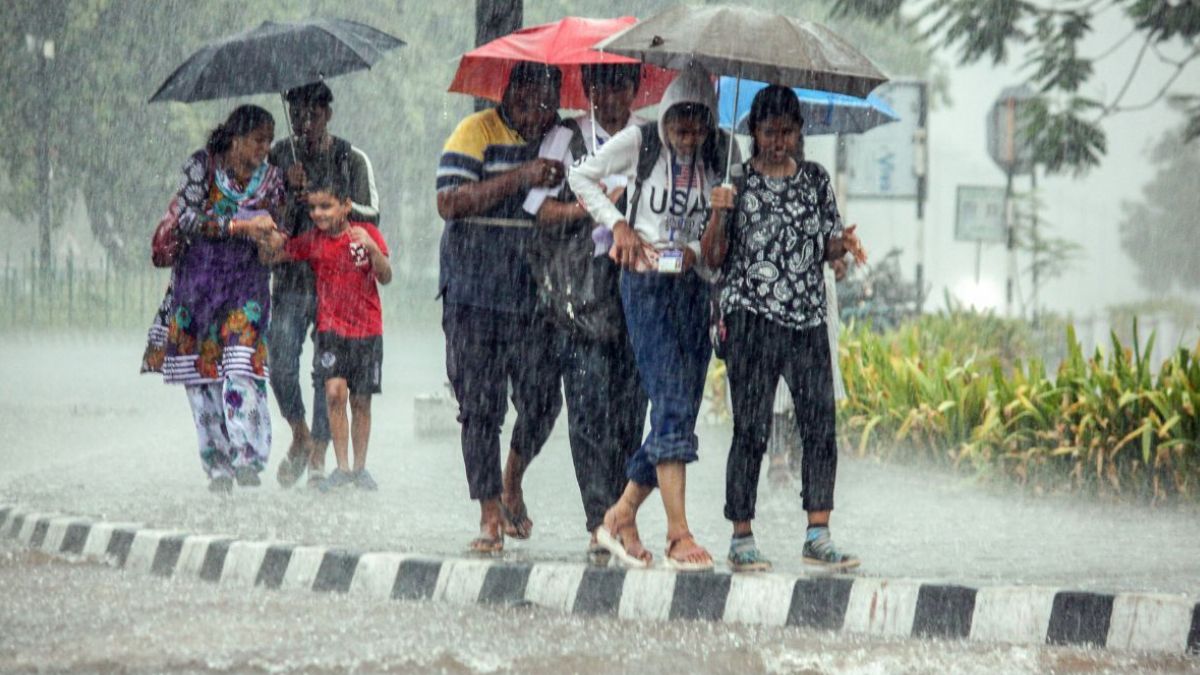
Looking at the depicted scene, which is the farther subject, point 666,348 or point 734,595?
point 666,348

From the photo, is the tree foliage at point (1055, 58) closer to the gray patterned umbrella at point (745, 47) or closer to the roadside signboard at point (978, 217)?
the gray patterned umbrella at point (745, 47)

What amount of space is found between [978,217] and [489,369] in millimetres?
21708

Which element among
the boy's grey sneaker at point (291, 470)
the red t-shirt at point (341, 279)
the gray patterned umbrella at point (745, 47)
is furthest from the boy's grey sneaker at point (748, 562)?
the boy's grey sneaker at point (291, 470)

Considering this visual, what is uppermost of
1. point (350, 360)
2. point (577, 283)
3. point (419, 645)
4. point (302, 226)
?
point (302, 226)

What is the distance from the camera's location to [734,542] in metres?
6.97

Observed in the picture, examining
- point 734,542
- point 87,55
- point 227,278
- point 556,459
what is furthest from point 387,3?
point 734,542

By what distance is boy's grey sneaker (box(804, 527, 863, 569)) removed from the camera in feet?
22.9

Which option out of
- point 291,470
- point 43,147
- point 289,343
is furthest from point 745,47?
point 43,147

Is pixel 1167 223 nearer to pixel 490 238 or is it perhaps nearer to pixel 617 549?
pixel 490 238

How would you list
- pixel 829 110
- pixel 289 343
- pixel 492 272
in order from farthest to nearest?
pixel 289 343
pixel 829 110
pixel 492 272

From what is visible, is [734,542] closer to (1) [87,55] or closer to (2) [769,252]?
(2) [769,252]

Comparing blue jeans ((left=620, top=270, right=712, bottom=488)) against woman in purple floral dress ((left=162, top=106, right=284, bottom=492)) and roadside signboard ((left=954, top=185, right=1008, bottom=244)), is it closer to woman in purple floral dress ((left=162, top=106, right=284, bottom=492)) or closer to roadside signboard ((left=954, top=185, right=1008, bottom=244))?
woman in purple floral dress ((left=162, top=106, right=284, bottom=492))

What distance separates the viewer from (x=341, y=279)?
9633 mm

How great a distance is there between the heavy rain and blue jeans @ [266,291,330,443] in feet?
0.06
